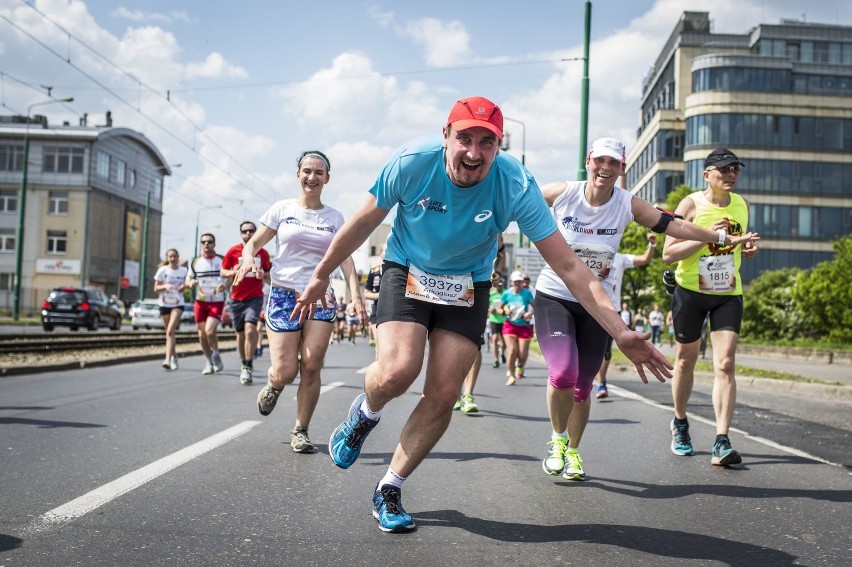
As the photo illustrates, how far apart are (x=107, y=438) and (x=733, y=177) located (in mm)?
4966

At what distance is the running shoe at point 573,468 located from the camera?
553cm

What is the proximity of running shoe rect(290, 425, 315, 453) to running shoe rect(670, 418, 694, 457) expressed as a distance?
8.88 ft

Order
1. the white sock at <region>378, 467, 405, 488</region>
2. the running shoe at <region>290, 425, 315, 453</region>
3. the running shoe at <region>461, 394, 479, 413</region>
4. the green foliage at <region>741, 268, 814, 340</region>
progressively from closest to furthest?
the white sock at <region>378, 467, 405, 488</region>
the running shoe at <region>290, 425, 315, 453</region>
the running shoe at <region>461, 394, 479, 413</region>
the green foliage at <region>741, 268, 814, 340</region>

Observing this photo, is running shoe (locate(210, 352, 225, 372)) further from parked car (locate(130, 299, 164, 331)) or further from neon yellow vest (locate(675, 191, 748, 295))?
parked car (locate(130, 299, 164, 331))

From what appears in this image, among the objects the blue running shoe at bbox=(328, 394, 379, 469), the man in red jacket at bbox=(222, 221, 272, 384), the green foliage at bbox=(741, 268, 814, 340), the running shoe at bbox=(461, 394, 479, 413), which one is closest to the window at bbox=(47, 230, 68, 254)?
the green foliage at bbox=(741, 268, 814, 340)

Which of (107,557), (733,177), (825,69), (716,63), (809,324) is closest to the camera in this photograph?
(107,557)

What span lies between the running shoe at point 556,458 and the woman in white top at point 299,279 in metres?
1.79

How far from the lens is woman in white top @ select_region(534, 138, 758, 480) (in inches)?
218

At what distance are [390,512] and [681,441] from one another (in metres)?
3.36

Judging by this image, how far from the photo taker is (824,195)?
64062 millimetres

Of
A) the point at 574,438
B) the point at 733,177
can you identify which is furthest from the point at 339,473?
the point at 733,177

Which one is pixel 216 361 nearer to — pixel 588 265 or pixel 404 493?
pixel 588 265

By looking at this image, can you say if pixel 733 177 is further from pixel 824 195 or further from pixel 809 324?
pixel 824 195

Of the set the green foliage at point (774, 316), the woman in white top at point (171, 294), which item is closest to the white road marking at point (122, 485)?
the woman in white top at point (171, 294)
